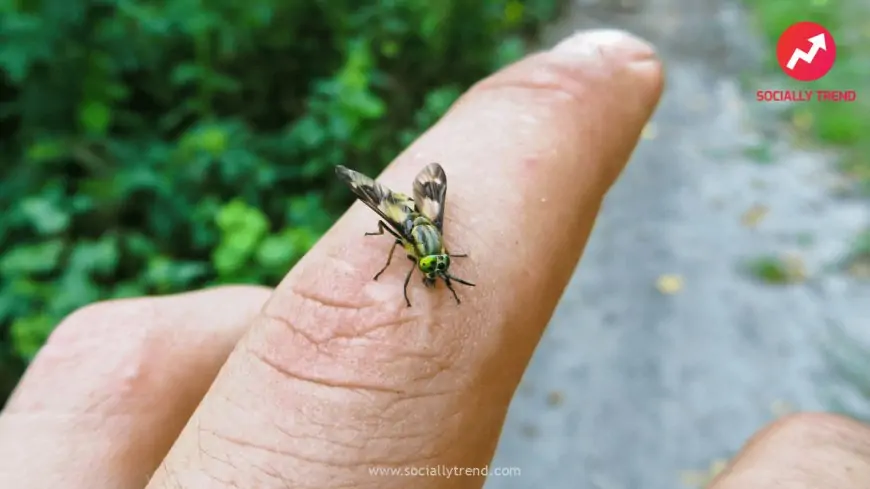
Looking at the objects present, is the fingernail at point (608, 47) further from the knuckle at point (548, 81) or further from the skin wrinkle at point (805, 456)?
the skin wrinkle at point (805, 456)

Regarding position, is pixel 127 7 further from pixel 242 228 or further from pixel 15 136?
pixel 242 228

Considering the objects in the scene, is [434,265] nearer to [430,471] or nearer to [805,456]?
[430,471]

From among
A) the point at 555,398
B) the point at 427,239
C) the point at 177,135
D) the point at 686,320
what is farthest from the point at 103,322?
the point at 686,320

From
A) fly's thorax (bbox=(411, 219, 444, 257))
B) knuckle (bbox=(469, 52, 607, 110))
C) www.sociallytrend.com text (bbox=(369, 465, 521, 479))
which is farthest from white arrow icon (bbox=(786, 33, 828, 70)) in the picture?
www.sociallytrend.com text (bbox=(369, 465, 521, 479))

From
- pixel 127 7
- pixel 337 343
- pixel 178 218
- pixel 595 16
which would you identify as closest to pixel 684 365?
pixel 178 218

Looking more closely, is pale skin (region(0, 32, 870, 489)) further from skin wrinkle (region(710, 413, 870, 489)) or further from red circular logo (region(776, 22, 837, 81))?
red circular logo (region(776, 22, 837, 81))

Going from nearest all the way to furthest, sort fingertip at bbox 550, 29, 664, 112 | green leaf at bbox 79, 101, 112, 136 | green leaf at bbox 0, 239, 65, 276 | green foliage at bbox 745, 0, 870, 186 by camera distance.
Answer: fingertip at bbox 550, 29, 664, 112 → green leaf at bbox 0, 239, 65, 276 → green leaf at bbox 79, 101, 112, 136 → green foliage at bbox 745, 0, 870, 186
